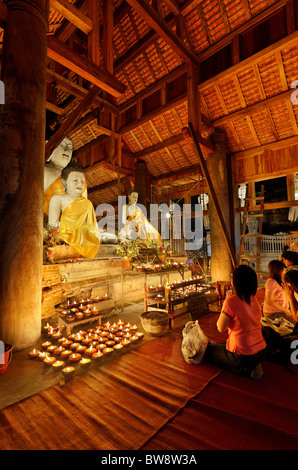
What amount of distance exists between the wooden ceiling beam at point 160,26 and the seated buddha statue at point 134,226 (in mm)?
4644

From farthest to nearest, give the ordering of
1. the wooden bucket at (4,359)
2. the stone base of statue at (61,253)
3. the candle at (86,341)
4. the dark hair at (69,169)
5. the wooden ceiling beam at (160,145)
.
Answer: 1. the wooden ceiling beam at (160,145)
2. the dark hair at (69,169)
3. the stone base of statue at (61,253)
4. the candle at (86,341)
5. the wooden bucket at (4,359)

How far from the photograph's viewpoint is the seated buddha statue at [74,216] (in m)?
→ 6.49

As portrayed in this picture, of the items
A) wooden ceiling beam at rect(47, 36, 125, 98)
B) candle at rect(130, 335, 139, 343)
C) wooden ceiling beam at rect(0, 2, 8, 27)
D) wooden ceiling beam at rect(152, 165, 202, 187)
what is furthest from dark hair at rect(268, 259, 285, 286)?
wooden ceiling beam at rect(152, 165, 202, 187)

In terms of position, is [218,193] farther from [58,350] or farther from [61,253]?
[58,350]

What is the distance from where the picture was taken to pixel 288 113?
7.20m

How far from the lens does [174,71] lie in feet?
25.7

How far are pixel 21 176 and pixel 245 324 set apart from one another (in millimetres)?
3937

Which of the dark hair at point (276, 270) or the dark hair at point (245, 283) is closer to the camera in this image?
the dark hair at point (245, 283)

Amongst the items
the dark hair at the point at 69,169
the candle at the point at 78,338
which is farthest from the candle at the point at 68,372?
the dark hair at the point at 69,169

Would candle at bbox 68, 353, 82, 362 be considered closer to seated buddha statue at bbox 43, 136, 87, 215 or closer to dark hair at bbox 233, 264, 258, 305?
dark hair at bbox 233, 264, 258, 305

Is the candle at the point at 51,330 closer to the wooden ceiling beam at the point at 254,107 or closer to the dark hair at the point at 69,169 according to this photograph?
the dark hair at the point at 69,169

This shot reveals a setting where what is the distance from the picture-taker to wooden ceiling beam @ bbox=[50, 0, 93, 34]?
14.7 feet

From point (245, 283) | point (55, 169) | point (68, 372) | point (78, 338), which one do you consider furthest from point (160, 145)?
point (68, 372)

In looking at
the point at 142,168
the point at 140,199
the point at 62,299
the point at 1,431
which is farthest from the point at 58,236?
the point at 142,168
